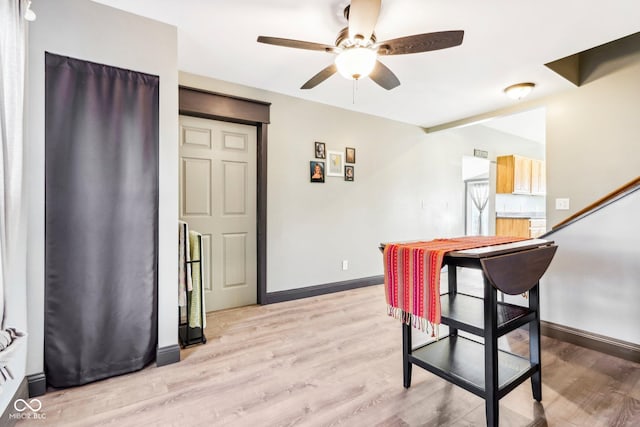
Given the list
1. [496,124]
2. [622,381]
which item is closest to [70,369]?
[622,381]

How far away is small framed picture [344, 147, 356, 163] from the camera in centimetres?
397

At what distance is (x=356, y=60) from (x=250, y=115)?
1.72m

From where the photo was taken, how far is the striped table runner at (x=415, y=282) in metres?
1.47

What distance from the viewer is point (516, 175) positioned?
218 inches

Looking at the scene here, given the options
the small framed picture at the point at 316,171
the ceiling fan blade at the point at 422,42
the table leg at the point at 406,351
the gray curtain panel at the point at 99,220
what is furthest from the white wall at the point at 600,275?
the gray curtain panel at the point at 99,220

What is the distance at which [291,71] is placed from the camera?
2.87 m

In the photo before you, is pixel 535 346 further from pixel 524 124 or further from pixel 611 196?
pixel 524 124

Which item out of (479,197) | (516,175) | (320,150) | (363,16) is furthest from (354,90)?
(479,197)

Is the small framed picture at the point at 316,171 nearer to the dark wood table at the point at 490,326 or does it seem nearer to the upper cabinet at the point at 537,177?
the dark wood table at the point at 490,326

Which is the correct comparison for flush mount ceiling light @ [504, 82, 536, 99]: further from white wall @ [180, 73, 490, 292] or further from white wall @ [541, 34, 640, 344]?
white wall @ [180, 73, 490, 292]

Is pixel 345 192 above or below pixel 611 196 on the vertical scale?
above

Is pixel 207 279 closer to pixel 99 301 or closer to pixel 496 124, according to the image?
pixel 99 301

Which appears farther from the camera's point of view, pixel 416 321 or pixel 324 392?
pixel 324 392

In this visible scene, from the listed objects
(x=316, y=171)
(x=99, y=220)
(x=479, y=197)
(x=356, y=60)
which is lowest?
(x=99, y=220)
